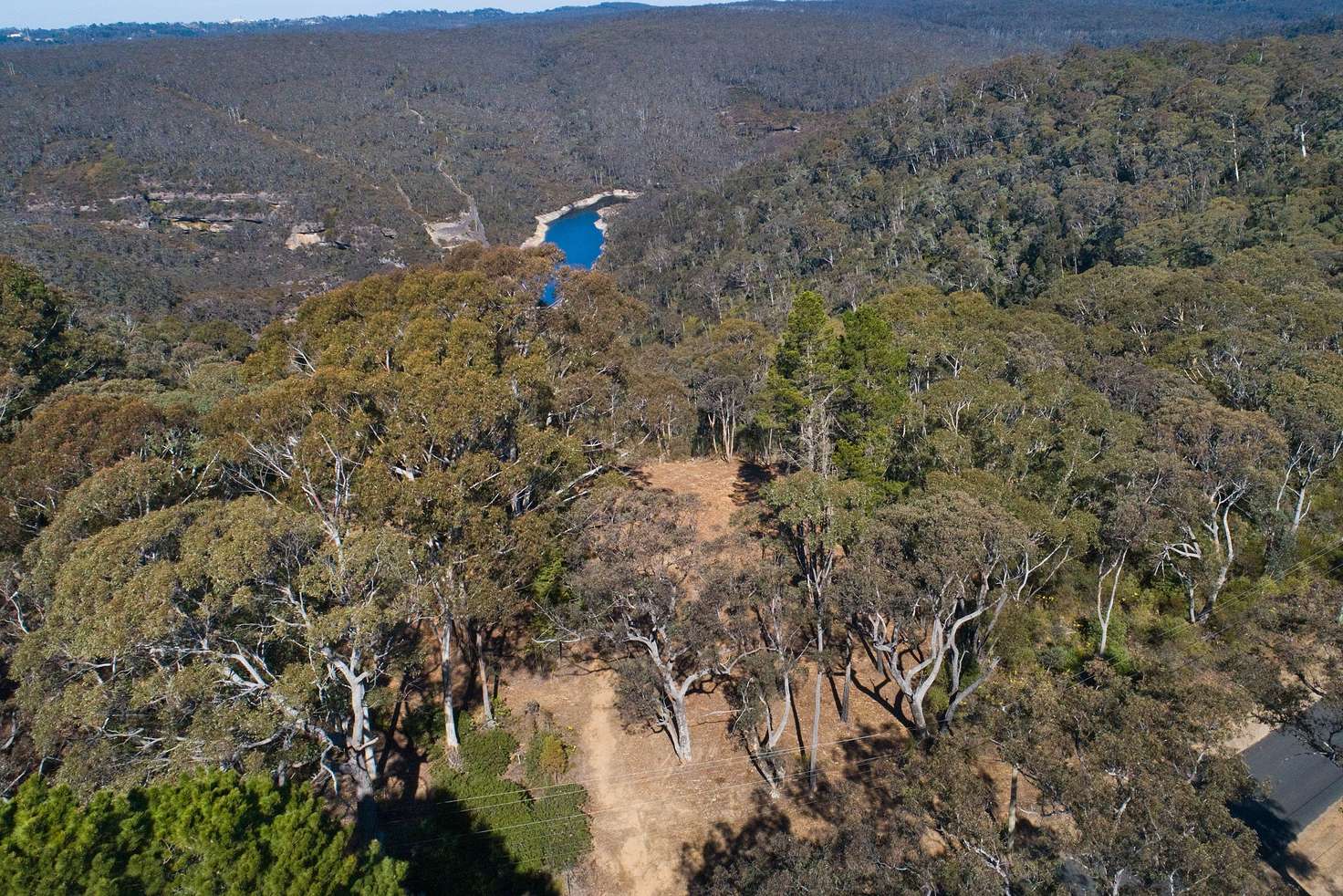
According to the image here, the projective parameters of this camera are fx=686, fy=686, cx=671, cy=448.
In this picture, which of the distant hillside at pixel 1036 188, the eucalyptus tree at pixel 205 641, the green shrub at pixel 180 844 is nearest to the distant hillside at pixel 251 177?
the distant hillside at pixel 1036 188

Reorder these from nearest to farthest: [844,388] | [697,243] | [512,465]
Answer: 1. [512,465]
2. [844,388]
3. [697,243]

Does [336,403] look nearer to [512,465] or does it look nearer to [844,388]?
[512,465]

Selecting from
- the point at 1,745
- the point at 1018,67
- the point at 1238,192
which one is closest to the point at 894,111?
the point at 1018,67

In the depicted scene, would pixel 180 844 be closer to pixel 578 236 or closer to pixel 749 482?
pixel 749 482

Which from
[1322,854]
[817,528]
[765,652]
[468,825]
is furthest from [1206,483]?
[468,825]

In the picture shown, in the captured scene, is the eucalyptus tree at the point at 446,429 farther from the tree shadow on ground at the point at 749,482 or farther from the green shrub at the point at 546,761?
the tree shadow on ground at the point at 749,482

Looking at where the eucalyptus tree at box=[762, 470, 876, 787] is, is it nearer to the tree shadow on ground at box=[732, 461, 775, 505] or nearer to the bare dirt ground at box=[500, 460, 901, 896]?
the bare dirt ground at box=[500, 460, 901, 896]

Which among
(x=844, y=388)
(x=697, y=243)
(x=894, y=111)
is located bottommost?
(x=697, y=243)
